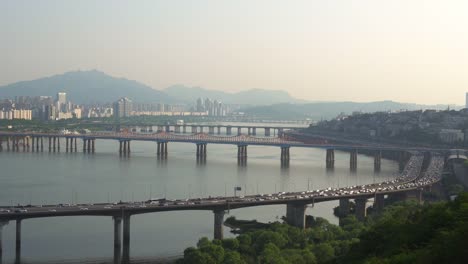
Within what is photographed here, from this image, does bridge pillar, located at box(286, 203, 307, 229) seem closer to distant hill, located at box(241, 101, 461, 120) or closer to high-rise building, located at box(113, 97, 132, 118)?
high-rise building, located at box(113, 97, 132, 118)

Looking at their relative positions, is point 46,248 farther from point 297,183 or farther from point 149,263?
point 297,183

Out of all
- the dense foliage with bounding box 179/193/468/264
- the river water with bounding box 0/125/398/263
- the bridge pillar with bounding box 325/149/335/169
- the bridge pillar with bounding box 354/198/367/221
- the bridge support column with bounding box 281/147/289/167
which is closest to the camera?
the dense foliage with bounding box 179/193/468/264

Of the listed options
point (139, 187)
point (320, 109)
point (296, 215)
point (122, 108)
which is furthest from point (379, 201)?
point (320, 109)

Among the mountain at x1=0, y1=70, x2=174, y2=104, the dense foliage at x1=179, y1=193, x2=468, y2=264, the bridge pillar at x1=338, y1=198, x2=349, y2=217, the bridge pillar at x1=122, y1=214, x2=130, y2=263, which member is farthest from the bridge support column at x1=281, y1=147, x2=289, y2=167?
the mountain at x1=0, y1=70, x2=174, y2=104

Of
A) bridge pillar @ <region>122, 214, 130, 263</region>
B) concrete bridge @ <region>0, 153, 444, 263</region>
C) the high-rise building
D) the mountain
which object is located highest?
the mountain

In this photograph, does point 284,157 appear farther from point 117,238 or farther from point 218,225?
point 117,238

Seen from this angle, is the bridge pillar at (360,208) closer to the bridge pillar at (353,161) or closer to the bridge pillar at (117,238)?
the bridge pillar at (117,238)
